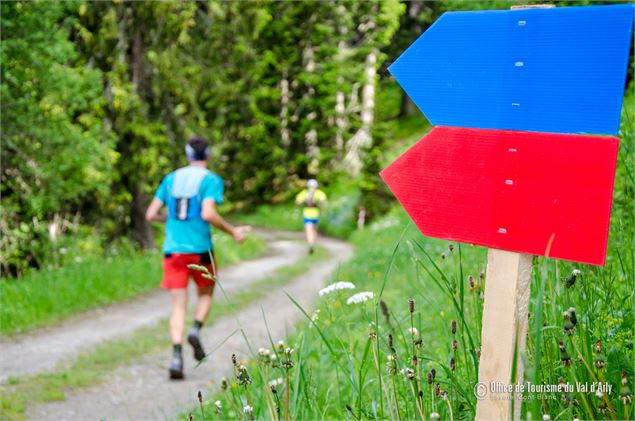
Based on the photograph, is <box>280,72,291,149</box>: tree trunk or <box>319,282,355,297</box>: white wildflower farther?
<box>280,72,291,149</box>: tree trunk

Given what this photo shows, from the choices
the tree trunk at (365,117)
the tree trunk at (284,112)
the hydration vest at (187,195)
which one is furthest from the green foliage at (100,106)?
the tree trunk at (365,117)

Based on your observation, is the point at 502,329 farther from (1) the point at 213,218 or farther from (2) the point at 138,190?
(2) the point at 138,190

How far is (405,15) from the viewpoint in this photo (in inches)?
1363

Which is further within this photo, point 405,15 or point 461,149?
point 405,15

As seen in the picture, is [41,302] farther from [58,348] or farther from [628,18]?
[628,18]

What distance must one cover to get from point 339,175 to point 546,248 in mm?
29028

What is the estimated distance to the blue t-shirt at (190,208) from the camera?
5.99 metres

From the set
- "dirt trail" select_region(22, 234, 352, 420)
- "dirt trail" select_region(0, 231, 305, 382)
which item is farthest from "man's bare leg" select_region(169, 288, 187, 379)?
"dirt trail" select_region(0, 231, 305, 382)

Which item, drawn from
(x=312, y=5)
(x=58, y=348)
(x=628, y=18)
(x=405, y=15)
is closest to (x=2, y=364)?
(x=58, y=348)

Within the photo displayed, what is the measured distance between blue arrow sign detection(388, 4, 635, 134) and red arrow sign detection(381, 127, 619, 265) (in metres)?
0.06

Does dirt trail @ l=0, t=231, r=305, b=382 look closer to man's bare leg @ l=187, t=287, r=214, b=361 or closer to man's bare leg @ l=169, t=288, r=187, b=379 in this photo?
man's bare leg @ l=169, t=288, r=187, b=379

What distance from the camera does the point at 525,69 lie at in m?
2.07

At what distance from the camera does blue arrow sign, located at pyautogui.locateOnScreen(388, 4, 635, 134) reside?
1.91 metres

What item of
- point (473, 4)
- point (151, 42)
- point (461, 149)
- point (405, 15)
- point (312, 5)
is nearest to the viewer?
point (461, 149)
